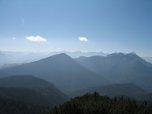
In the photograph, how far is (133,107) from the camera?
417 ft

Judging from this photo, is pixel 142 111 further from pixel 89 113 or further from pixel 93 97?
pixel 93 97

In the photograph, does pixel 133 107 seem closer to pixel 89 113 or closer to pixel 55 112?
pixel 89 113

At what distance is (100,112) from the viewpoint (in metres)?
117

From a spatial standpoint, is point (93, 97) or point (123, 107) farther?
point (93, 97)

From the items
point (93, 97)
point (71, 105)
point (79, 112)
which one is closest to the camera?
point (79, 112)

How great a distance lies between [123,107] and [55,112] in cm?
3705

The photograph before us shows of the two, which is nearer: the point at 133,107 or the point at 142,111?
the point at 142,111

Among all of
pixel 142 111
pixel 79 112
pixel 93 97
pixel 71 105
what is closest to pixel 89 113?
pixel 79 112

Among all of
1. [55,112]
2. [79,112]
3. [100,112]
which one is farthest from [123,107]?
[55,112]

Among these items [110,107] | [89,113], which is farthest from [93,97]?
[89,113]

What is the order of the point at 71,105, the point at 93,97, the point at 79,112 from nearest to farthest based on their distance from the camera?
1. the point at 79,112
2. the point at 71,105
3. the point at 93,97

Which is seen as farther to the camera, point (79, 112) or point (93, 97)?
point (93, 97)

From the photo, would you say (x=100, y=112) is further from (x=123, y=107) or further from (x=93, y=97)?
(x=93, y=97)

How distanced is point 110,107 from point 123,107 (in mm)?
7020
